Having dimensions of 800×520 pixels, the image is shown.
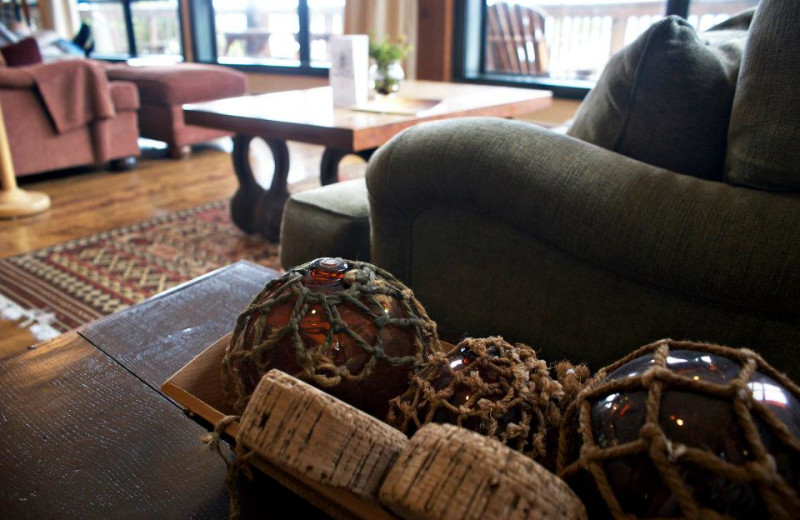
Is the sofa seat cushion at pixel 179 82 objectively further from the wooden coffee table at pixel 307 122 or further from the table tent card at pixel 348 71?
the table tent card at pixel 348 71

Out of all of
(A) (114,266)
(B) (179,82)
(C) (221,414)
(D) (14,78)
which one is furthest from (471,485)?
(B) (179,82)

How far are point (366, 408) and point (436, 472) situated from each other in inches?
6.0

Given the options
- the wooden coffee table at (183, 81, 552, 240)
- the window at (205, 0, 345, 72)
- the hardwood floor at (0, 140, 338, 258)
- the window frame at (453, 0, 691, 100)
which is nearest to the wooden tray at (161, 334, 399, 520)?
the wooden coffee table at (183, 81, 552, 240)

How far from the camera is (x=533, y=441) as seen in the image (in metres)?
0.43

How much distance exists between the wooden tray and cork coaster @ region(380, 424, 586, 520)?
3 centimetres

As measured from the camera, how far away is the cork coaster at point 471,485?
0.33 meters

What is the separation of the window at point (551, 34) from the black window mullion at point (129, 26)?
147 inches

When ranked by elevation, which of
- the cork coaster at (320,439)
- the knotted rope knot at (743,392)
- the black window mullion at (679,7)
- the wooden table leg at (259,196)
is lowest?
the wooden table leg at (259,196)

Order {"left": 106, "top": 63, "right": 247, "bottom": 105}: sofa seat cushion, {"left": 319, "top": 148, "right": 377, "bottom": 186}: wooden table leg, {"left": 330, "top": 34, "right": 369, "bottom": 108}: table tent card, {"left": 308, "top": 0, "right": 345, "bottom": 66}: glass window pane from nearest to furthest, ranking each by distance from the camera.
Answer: {"left": 319, "top": 148, "right": 377, "bottom": 186}: wooden table leg → {"left": 330, "top": 34, "right": 369, "bottom": 108}: table tent card → {"left": 106, "top": 63, "right": 247, "bottom": 105}: sofa seat cushion → {"left": 308, "top": 0, "right": 345, "bottom": 66}: glass window pane

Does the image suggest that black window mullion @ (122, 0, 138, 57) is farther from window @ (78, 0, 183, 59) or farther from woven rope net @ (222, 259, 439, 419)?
woven rope net @ (222, 259, 439, 419)

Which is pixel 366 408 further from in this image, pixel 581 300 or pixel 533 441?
pixel 581 300

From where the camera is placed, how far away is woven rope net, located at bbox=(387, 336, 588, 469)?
433 millimetres

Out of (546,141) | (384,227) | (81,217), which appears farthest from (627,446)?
(81,217)

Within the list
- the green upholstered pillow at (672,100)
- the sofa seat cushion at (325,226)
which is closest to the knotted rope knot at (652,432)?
the green upholstered pillow at (672,100)
